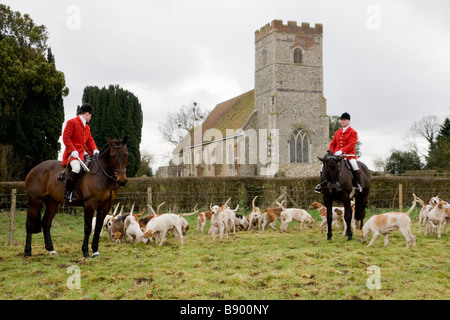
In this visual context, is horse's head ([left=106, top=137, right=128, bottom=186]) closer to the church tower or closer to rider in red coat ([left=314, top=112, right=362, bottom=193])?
rider in red coat ([left=314, top=112, right=362, bottom=193])

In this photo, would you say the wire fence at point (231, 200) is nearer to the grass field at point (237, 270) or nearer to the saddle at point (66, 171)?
the grass field at point (237, 270)

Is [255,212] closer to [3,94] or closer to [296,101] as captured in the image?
→ [3,94]

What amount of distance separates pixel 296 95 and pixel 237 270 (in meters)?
34.7

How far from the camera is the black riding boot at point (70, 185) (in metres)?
8.05

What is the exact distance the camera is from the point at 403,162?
46.2 m

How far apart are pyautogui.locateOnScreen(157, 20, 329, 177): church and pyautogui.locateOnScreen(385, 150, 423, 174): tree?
37.1 feet

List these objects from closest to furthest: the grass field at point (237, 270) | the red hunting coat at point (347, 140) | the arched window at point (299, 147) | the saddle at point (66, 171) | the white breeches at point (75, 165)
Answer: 1. the grass field at point (237, 270)
2. the white breeches at point (75, 165)
3. the saddle at point (66, 171)
4. the red hunting coat at point (347, 140)
5. the arched window at point (299, 147)

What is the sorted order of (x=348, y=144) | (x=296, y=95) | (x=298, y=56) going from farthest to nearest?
(x=298, y=56) < (x=296, y=95) < (x=348, y=144)

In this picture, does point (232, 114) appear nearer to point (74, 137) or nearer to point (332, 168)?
point (332, 168)

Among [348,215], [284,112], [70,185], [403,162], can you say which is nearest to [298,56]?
[284,112]

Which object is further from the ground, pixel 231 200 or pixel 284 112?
pixel 284 112

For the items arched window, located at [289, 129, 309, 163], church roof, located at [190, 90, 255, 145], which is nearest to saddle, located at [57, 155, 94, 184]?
arched window, located at [289, 129, 309, 163]

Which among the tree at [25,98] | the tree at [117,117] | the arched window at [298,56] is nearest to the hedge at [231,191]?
the tree at [25,98]

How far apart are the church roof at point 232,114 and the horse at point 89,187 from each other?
32.7 m
